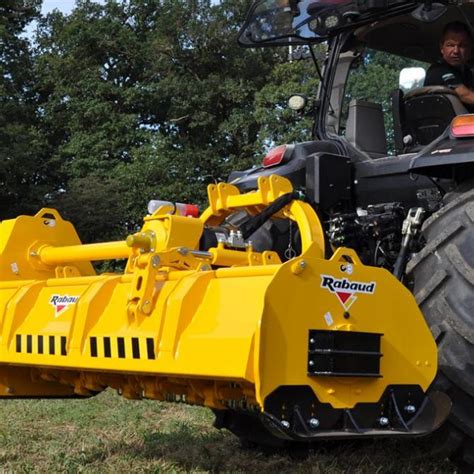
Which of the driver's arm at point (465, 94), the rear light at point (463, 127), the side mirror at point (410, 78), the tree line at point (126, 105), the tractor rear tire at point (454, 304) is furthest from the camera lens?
the tree line at point (126, 105)

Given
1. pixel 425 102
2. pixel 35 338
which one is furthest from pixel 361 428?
pixel 425 102

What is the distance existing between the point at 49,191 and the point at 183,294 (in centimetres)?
2220

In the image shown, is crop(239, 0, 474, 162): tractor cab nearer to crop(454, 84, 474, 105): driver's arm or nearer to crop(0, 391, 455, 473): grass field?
crop(454, 84, 474, 105): driver's arm

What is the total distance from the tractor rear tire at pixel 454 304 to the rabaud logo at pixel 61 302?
1476 millimetres

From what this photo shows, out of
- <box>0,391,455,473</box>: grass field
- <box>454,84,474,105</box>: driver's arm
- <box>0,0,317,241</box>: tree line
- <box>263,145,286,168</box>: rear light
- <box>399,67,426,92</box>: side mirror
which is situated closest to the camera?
<box>0,391,455,473</box>: grass field

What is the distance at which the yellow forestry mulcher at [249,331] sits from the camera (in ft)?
8.95

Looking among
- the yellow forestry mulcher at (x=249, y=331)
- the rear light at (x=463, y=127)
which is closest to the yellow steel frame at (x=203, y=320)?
the yellow forestry mulcher at (x=249, y=331)

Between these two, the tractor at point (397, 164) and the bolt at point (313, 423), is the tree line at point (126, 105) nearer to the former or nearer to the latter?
the tractor at point (397, 164)

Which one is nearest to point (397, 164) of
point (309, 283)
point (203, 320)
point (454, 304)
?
point (454, 304)

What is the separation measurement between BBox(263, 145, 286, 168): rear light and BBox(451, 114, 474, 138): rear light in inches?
39.1

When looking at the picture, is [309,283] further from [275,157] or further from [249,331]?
[275,157]

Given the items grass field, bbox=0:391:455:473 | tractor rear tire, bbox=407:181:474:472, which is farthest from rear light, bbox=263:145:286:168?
grass field, bbox=0:391:455:473

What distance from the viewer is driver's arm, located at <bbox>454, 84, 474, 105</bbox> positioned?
412 centimetres

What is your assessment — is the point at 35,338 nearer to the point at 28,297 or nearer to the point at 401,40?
the point at 28,297
